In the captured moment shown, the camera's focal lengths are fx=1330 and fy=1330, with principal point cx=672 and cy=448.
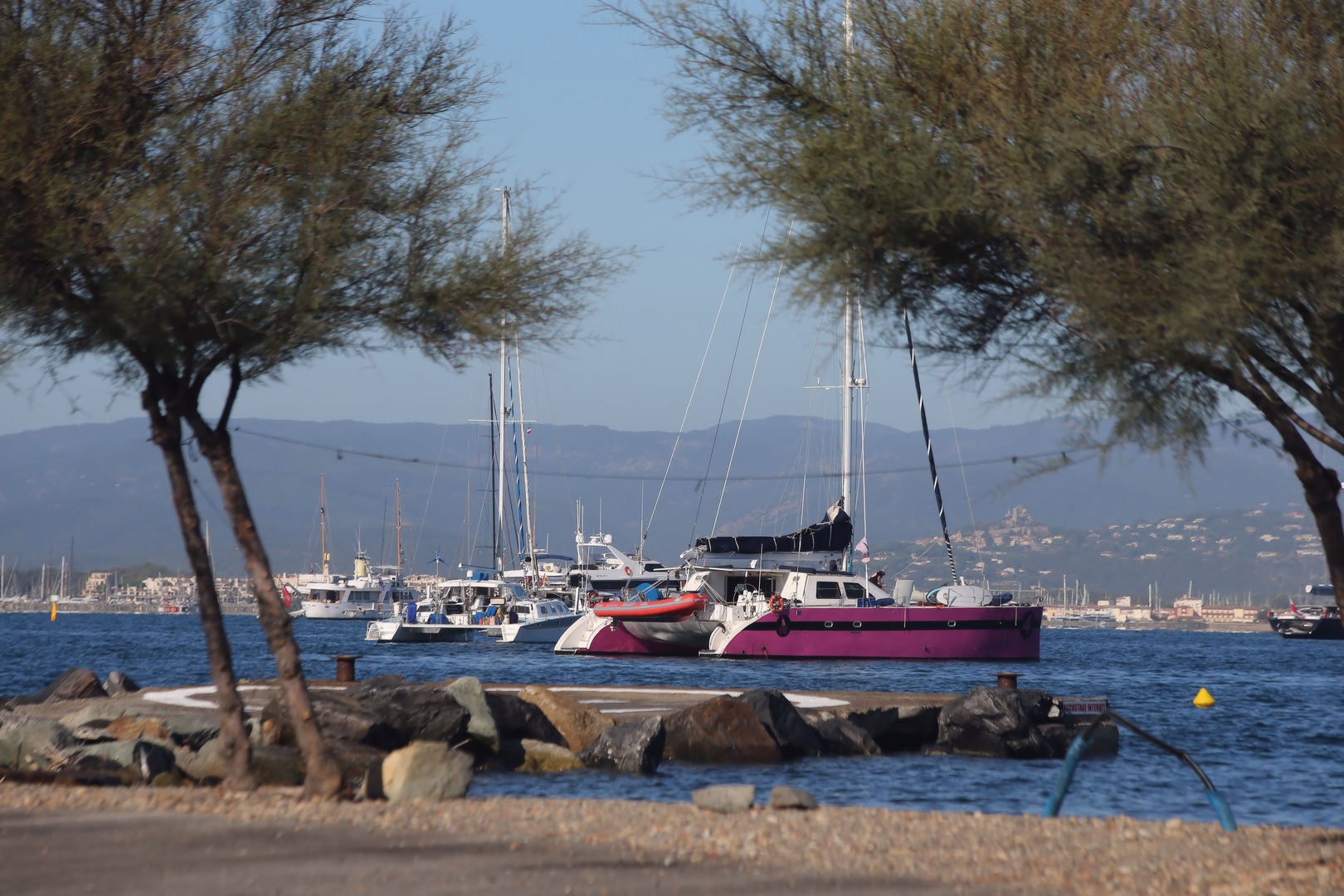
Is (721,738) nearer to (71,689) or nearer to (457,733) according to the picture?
(457,733)

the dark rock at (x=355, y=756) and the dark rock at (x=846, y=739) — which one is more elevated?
the dark rock at (x=355, y=756)

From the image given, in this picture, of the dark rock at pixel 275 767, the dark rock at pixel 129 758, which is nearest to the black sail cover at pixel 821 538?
the dark rock at pixel 275 767

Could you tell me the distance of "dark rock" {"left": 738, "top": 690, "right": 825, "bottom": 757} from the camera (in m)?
18.5

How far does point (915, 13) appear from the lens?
858cm

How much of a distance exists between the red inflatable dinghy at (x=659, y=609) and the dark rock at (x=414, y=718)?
28.2m

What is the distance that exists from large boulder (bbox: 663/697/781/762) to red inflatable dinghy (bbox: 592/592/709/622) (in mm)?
26809

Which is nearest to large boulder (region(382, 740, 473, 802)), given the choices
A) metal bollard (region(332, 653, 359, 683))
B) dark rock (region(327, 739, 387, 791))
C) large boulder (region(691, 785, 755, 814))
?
large boulder (region(691, 785, 755, 814))

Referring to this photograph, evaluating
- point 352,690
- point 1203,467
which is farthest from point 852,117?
point 352,690

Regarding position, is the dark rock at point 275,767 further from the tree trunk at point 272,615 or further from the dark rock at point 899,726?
the dark rock at point 899,726

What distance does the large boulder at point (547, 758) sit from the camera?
660 inches

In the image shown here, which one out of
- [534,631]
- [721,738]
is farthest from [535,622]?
[721,738]

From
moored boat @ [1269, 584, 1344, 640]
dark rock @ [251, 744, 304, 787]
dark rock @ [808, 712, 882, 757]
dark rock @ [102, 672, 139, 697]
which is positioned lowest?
moored boat @ [1269, 584, 1344, 640]

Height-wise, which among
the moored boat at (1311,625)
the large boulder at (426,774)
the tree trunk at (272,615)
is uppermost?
the tree trunk at (272,615)

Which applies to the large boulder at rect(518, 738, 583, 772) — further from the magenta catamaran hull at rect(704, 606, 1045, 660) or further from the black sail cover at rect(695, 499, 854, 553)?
the black sail cover at rect(695, 499, 854, 553)
